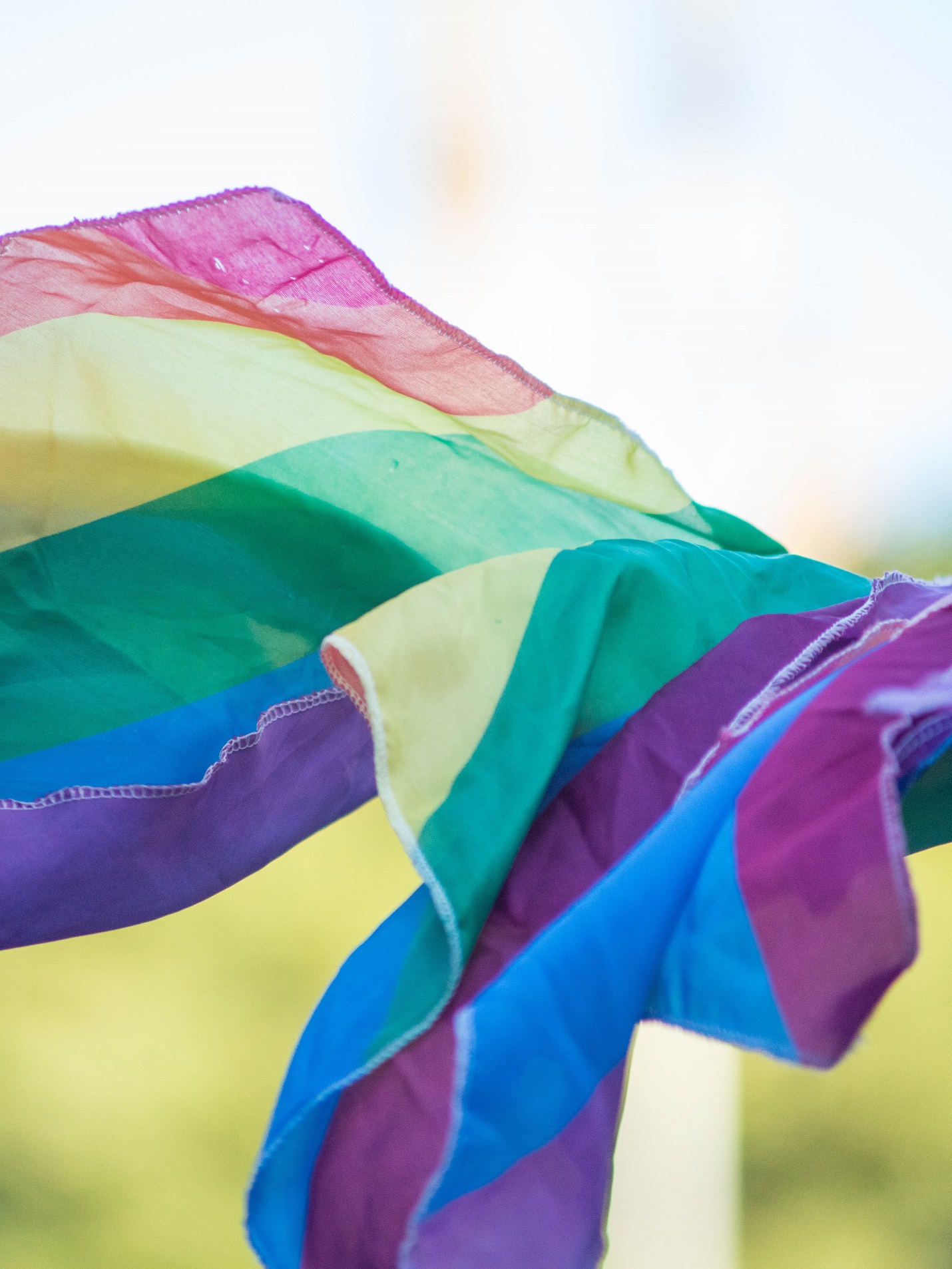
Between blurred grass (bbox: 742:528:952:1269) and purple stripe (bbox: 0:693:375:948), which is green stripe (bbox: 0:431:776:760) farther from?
blurred grass (bbox: 742:528:952:1269)

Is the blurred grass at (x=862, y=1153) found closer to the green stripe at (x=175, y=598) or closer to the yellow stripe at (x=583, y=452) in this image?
the yellow stripe at (x=583, y=452)

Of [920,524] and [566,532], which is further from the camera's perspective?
[920,524]

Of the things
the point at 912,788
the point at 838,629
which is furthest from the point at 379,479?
the point at 912,788

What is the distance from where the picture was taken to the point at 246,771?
3.46ft

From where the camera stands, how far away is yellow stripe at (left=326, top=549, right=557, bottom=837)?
74 centimetres

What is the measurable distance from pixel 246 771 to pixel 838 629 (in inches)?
22.7

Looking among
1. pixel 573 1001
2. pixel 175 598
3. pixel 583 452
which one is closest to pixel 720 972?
pixel 573 1001

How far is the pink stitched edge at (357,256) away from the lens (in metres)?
1.16

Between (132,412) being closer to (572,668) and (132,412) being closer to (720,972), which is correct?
(572,668)

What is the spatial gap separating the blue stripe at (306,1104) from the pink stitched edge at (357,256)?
76cm

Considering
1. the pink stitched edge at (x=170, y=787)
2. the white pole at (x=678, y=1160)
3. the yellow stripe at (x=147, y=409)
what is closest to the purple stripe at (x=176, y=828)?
the pink stitched edge at (x=170, y=787)

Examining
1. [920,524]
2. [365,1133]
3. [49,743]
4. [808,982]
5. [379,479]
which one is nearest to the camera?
[808,982]

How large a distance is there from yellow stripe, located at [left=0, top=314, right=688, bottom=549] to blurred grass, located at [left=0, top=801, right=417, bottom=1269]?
3.51 metres

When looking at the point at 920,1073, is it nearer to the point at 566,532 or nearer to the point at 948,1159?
the point at 948,1159
